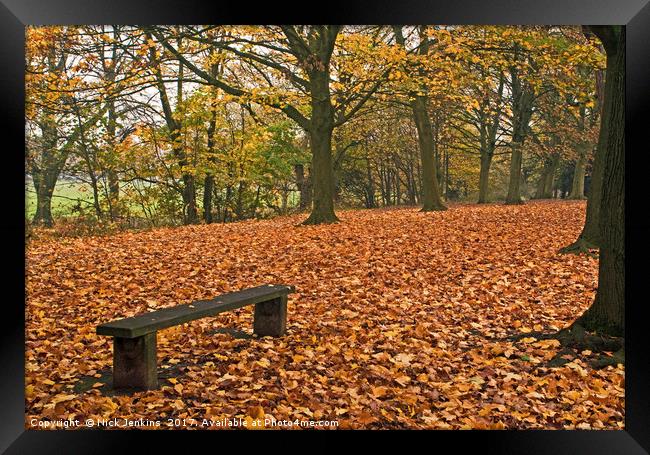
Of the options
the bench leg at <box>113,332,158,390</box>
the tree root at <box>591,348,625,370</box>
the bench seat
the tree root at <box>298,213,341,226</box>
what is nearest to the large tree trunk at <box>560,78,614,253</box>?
the tree root at <box>591,348,625,370</box>

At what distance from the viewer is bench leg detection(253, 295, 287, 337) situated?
16.9 feet

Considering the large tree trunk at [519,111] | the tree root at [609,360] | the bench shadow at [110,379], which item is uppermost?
the large tree trunk at [519,111]

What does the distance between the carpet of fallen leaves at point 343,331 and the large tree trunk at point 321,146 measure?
1.91 m

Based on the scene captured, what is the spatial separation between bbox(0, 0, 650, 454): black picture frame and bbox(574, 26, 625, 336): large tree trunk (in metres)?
0.53

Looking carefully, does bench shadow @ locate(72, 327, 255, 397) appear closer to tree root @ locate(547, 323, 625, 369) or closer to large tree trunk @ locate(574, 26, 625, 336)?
tree root @ locate(547, 323, 625, 369)

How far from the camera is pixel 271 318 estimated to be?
518 centimetres

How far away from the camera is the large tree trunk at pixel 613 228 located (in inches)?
168

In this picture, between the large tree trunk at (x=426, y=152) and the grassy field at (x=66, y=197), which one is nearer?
the grassy field at (x=66, y=197)

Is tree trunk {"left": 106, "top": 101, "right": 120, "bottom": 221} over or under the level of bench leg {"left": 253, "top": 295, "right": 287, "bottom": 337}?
over

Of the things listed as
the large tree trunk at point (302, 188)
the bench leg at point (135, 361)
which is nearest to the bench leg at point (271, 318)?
the bench leg at point (135, 361)

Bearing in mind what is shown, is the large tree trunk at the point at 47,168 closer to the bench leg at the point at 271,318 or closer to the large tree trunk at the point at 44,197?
the large tree trunk at the point at 44,197

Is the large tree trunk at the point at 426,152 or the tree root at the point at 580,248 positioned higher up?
the large tree trunk at the point at 426,152

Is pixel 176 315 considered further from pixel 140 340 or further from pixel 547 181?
pixel 547 181
